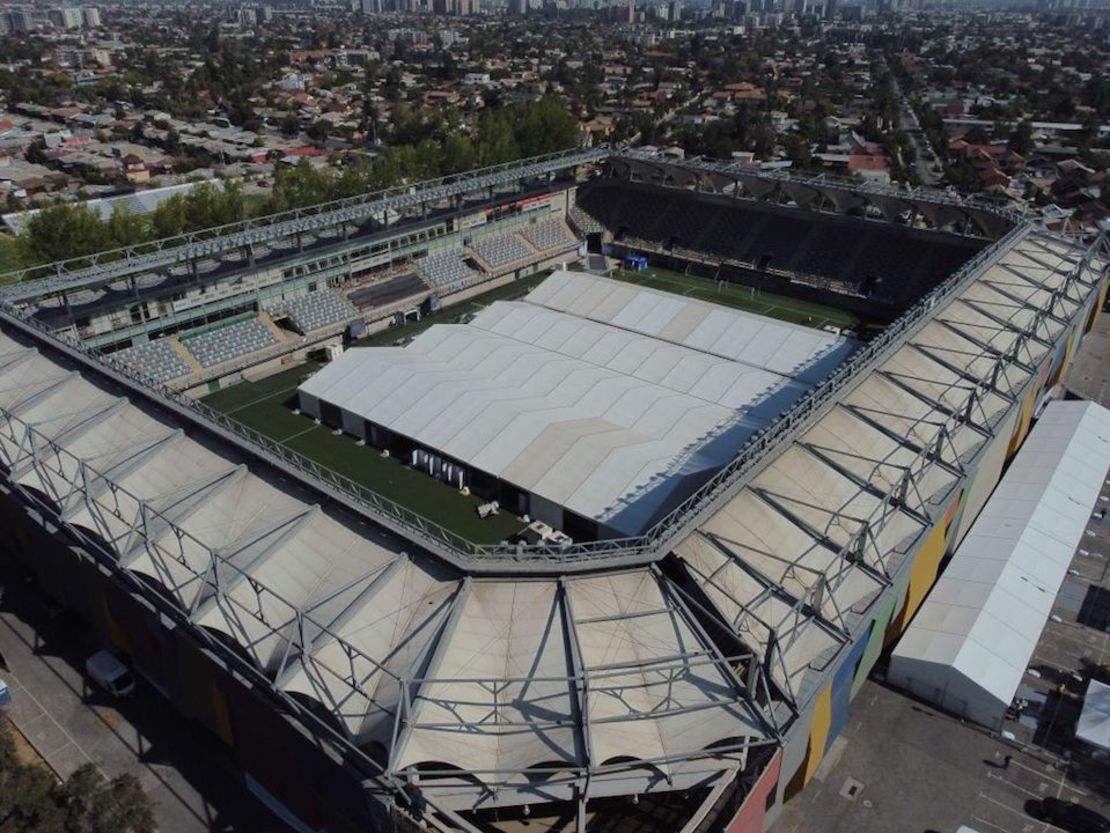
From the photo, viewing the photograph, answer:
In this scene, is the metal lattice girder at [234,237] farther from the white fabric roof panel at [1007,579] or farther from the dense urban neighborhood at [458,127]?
the white fabric roof panel at [1007,579]

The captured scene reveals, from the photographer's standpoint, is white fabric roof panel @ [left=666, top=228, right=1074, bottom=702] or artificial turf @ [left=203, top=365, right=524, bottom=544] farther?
artificial turf @ [left=203, top=365, right=524, bottom=544]

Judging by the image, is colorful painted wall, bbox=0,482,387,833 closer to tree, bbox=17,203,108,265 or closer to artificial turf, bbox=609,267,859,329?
tree, bbox=17,203,108,265

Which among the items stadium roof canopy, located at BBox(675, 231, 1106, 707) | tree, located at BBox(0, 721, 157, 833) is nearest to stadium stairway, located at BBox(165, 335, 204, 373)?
tree, located at BBox(0, 721, 157, 833)

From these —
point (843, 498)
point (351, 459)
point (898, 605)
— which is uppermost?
point (843, 498)

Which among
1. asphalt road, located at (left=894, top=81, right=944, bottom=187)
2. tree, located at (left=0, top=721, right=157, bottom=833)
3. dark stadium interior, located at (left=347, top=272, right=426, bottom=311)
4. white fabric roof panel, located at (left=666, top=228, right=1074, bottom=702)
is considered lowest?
tree, located at (left=0, top=721, right=157, bottom=833)

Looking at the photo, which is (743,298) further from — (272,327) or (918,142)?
(918,142)

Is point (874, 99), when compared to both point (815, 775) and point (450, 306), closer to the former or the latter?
point (450, 306)

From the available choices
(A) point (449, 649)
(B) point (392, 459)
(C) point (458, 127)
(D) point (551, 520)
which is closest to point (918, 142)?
(C) point (458, 127)
